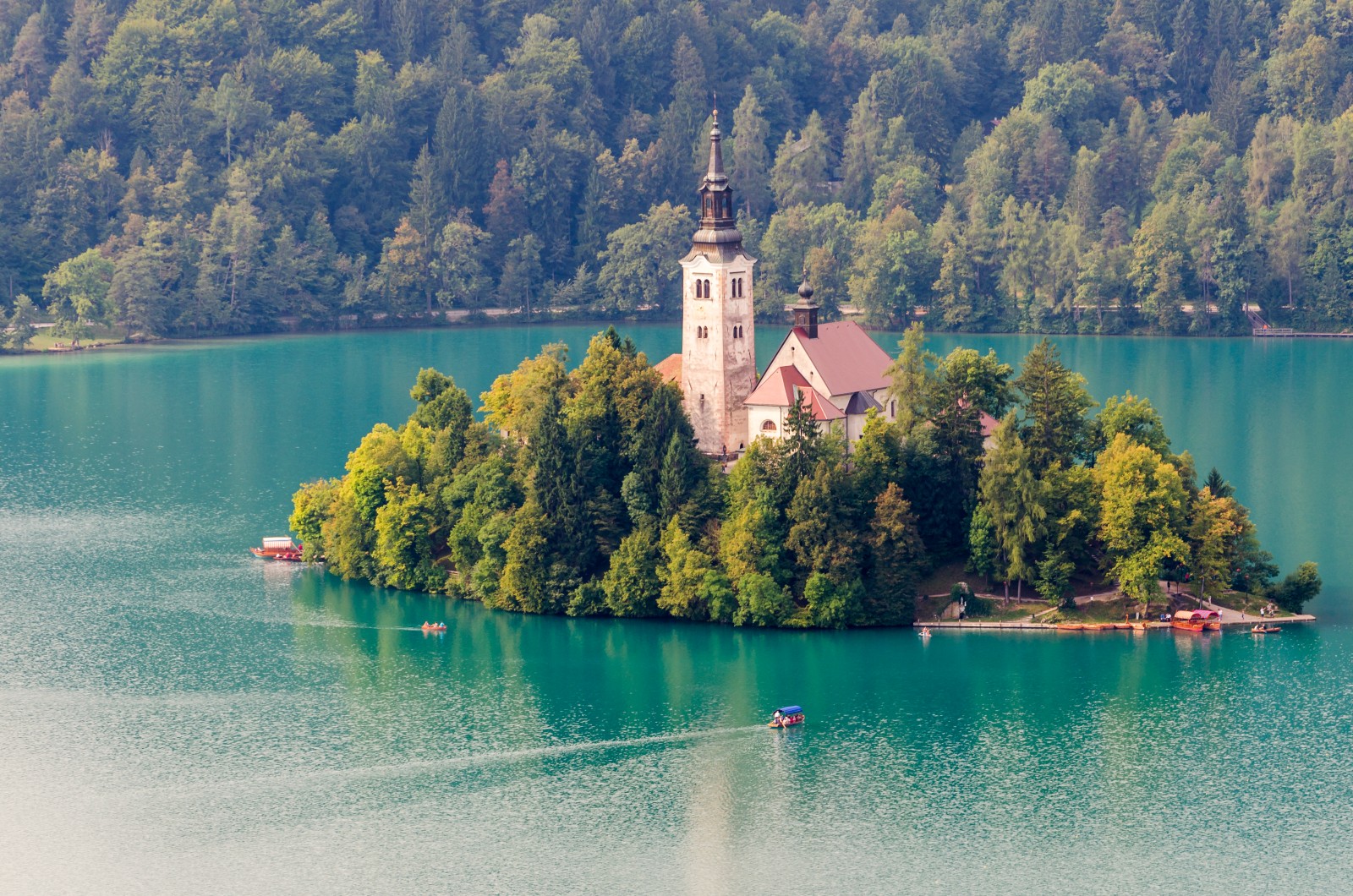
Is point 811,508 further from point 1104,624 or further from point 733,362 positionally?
point 1104,624

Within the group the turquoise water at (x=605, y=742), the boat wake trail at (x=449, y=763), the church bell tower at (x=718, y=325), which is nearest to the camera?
the turquoise water at (x=605, y=742)

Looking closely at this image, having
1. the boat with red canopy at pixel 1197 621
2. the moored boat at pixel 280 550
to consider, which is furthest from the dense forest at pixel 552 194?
the boat with red canopy at pixel 1197 621

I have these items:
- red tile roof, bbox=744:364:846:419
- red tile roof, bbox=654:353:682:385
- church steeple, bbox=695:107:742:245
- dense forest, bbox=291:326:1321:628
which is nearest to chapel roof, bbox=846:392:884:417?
red tile roof, bbox=744:364:846:419

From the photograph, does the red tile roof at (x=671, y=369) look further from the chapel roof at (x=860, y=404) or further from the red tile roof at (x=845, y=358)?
the chapel roof at (x=860, y=404)

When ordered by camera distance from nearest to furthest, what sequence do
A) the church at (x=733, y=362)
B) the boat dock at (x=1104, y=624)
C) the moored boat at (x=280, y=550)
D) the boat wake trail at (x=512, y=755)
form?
the boat wake trail at (x=512, y=755) → the boat dock at (x=1104, y=624) → the church at (x=733, y=362) → the moored boat at (x=280, y=550)

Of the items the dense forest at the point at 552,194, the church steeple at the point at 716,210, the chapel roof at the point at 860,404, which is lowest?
the chapel roof at the point at 860,404

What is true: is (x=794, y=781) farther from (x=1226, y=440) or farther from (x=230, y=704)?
(x=1226, y=440)
